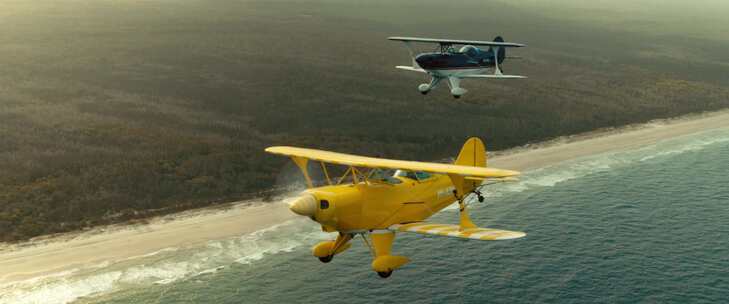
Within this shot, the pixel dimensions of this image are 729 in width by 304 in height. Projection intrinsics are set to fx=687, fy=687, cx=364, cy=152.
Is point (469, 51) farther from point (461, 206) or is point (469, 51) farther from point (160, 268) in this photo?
point (160, 268)

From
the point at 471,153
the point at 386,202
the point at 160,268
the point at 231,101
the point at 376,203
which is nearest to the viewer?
the point at 376,203

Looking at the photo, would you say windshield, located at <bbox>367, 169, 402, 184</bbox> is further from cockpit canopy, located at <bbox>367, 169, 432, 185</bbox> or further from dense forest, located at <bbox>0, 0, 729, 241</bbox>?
dense forest, located at <bbox>0, 0, 729, 241</bbox>

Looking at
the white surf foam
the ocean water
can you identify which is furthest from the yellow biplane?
the white surf foam

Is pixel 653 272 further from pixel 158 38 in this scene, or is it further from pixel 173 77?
pixel 158 38

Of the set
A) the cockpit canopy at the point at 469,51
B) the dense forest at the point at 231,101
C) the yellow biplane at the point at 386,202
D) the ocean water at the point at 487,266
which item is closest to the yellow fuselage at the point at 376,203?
the yellow biplane at the point at 386,202

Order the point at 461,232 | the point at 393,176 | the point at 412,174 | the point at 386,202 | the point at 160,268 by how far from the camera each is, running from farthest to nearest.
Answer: the point at 160,268
the point at 412,174
the point at 393,176
the point at 386,202
the point at 461,232

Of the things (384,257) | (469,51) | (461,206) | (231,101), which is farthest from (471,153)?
(231,101)

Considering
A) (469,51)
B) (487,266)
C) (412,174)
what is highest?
(469,51)
